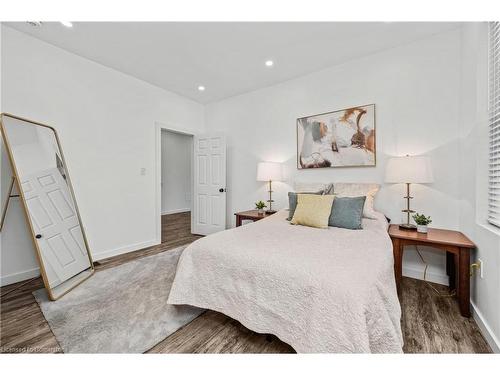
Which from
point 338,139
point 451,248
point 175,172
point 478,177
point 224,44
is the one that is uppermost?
point 224,44

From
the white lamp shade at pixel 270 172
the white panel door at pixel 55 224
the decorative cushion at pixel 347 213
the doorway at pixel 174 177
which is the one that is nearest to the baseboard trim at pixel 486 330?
the decorative cushion at pixel 347 213

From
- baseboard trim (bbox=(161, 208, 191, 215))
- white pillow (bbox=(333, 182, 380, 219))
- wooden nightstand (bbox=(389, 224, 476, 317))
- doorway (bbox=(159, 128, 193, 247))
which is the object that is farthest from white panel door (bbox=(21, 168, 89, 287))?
baseboard trim (bbox=(161, 208, 191, 215))

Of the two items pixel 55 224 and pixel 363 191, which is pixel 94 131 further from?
pixel 363 191

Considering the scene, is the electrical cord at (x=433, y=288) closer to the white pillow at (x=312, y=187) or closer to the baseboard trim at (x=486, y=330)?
the baseboard trim at (x=486, y=330)

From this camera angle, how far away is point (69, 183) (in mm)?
2664

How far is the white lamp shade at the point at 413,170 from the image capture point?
2158 mm

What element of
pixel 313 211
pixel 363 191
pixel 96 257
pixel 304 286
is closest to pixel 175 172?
pixel 96 257

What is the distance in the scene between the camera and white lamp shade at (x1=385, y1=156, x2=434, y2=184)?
2.16 metres

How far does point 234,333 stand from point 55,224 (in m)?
2.19

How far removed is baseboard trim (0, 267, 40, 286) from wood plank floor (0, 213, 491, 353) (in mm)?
280

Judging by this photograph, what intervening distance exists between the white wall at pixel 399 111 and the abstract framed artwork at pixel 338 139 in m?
0.09

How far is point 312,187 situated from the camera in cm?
295
